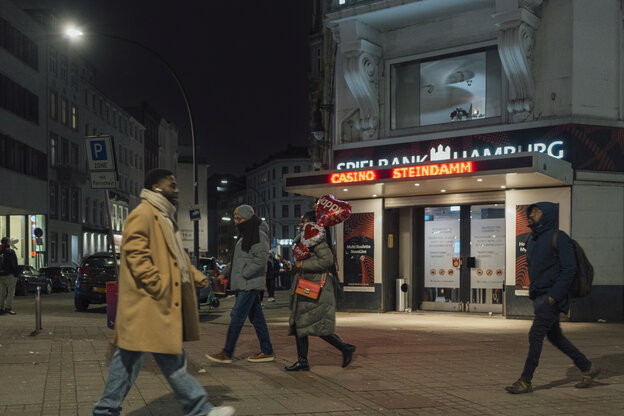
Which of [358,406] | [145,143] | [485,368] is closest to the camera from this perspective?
[358,406]

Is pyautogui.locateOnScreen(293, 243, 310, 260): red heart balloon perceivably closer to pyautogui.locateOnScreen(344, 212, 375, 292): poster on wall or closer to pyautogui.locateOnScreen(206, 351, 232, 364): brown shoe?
pyautogui.locateOnScreen(206, 351, 232, 364): brown shoe

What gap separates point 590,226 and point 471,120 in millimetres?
3501

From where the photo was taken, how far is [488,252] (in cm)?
1800

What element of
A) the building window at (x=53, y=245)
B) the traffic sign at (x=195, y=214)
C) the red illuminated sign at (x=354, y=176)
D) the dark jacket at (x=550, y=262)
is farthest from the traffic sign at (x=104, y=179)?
the building window at (x=53, y=245)

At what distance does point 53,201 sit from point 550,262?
51.3 meters

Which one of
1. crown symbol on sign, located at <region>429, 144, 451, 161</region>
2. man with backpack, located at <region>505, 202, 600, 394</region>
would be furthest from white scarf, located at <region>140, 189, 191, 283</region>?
crown symbol on sign, located at <region>429, 144, 451, 161</region>

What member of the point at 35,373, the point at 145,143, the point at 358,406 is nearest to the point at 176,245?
the point at 358,406

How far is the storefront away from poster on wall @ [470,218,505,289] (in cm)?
2

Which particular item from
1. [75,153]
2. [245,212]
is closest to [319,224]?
[245,212]

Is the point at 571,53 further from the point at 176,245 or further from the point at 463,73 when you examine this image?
the point at 176,245

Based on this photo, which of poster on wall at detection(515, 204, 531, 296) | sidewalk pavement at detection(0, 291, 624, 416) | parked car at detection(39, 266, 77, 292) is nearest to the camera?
sidewalk pavement at detection(0, 291, 624, 416)

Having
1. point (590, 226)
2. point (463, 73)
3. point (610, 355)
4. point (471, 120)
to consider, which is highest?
point (463, 73)

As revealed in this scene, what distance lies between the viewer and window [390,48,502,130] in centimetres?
1761

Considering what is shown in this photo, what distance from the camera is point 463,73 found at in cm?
1814
